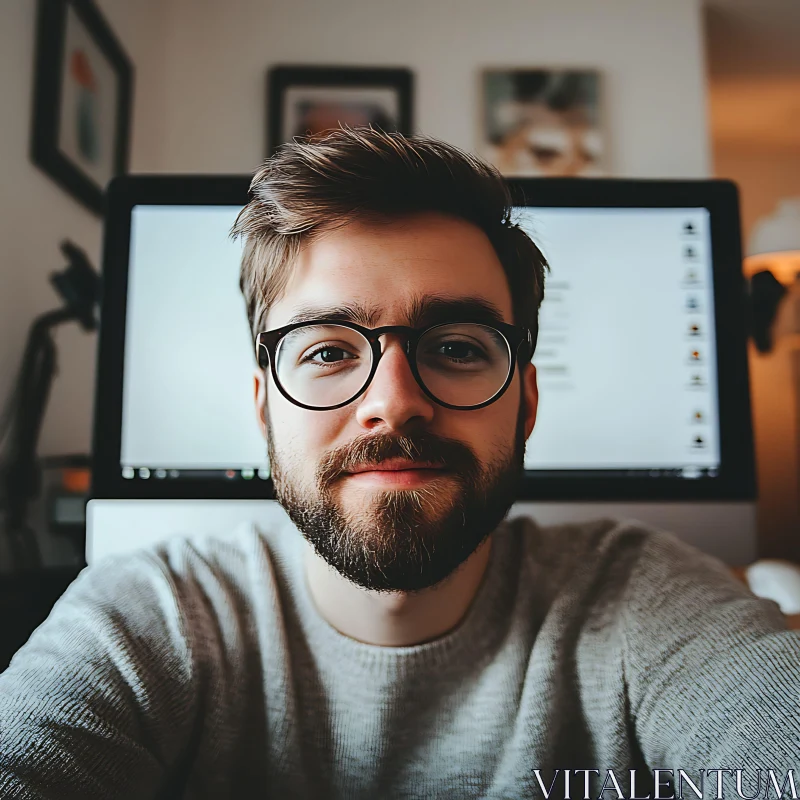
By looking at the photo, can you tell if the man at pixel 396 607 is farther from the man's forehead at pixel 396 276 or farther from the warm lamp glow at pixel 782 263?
the warm lamp glow at pixel 782 263

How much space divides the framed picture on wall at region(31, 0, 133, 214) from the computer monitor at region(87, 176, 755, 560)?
30cm

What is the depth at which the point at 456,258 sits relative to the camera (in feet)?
1.68

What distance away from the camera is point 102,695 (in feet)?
1.46

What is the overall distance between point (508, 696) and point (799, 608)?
0.34m

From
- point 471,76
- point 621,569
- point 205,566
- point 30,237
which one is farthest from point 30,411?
point 471,76

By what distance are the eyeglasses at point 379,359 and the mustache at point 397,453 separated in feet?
0.10

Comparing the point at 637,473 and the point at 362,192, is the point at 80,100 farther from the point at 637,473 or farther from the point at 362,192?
the point at 637,473

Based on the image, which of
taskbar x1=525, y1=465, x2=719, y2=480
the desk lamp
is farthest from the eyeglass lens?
the desk lamp

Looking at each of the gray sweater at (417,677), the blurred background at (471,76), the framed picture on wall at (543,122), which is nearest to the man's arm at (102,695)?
the gray sweater at (417,677)

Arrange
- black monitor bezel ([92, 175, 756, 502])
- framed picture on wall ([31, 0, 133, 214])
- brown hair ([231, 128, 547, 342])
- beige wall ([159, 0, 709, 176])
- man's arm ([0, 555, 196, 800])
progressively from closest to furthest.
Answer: man's arm ([0, 555, 196, 800]) → brown hair ([231, 128, 547, 342]) → black monitor bezel ([92, 175, 756, 502]) → framed picture on wall ([31, 0, 133, 214]) → beige wall ([159, 0, 709, 176])

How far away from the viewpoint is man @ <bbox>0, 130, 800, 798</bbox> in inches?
18.1

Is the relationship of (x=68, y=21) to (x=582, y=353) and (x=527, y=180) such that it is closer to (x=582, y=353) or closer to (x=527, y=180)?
(x=527, y=180)

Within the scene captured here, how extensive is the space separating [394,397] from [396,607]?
20cm

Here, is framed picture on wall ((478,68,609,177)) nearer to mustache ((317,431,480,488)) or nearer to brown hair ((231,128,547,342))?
brown hair ((231,128,547,342))
